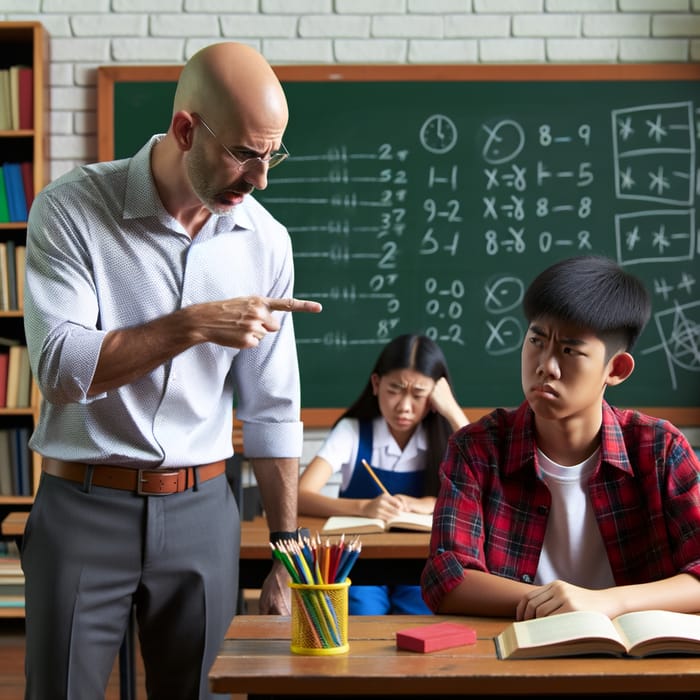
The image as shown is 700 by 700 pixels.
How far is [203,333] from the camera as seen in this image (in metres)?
1.53

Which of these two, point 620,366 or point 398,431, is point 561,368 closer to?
point 620,366

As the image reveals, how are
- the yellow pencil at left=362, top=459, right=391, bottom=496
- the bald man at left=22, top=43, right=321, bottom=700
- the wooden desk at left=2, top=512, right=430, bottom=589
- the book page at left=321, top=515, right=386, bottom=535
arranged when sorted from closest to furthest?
the bald man at left=22, top=43, right=321, bottom=700
the wooden desk at left=2, top=512, right=430, bottom=589
the book page at left=321, top=515, right=386, bottom=535
the yellow pencil at left=362, top=459, right=391, bottom=496

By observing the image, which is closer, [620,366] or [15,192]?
[620,366]

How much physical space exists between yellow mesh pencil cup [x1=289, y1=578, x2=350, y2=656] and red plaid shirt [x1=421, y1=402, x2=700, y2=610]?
319mm

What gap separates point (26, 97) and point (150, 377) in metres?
2.60

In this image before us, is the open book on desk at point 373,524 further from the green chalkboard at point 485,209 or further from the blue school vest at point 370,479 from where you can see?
the green chalkboard at point 485,209

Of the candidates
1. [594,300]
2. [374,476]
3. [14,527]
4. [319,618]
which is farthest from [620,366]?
[14,527]

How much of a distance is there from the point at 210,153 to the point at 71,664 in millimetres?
814

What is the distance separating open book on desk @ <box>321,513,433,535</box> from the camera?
8.16ft

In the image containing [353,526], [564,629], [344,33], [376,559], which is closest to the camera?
[564,629]

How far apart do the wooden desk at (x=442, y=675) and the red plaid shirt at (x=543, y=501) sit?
0.34 meters

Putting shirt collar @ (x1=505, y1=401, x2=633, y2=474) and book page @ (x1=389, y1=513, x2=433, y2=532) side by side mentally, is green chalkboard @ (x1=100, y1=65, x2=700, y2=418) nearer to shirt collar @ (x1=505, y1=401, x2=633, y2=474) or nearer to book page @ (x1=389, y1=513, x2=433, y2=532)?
book page @ (x1=389, y1=513, x2=433, y2=532)

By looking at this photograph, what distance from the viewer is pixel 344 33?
13.1ft

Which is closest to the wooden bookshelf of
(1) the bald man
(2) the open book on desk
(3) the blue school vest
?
(3) the blue school vest
